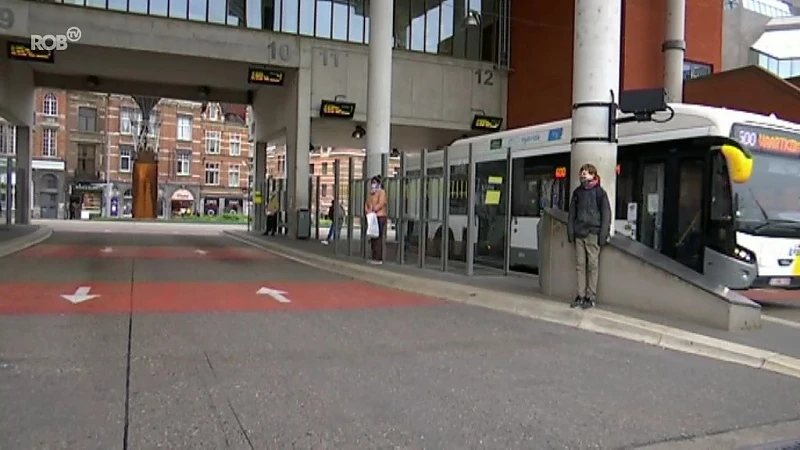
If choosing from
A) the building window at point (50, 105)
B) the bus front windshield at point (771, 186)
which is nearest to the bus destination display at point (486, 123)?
the bus front windshield at point (771, 186)

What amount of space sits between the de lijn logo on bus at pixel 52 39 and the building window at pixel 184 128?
2197 inches

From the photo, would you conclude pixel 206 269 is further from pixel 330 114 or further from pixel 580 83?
pixel 330 114

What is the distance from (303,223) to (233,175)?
59266 mm

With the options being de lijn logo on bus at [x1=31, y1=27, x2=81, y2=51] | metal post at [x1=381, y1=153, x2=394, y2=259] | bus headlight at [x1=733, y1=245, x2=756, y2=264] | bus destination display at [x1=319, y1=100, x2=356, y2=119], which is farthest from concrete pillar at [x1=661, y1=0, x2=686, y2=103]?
de lijn logo on bus at [x1=31, y1=27, x2=81, y2=51]

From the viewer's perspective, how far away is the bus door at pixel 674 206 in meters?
11.7

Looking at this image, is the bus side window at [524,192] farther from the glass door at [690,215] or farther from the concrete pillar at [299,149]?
the concrete pillar at [299,149]

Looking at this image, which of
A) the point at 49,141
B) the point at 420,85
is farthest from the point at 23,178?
the point at 49,141

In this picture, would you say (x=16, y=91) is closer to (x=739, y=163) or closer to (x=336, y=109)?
(x=336, y=109)

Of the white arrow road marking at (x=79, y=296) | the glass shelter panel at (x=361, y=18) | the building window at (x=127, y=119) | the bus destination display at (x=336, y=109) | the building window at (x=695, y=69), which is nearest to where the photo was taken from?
the white arrow road marking at (x=79, y=296)

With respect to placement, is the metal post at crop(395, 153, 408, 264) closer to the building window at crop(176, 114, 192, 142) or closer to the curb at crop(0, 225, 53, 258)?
the curb at crop(0, 225, 53, 258)

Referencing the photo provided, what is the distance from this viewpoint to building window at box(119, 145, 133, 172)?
75.5 m

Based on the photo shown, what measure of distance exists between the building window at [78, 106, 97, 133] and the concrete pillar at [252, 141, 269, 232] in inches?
1845

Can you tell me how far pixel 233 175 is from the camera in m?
82.4

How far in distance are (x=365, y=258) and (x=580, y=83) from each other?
7733 millimetres
